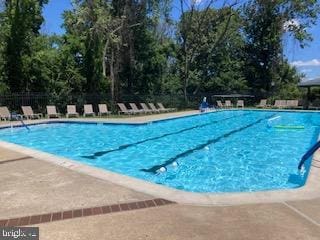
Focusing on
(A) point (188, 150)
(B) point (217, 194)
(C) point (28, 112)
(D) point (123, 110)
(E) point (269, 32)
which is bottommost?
(A) point (188, 150)

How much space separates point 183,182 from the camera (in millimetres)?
8391

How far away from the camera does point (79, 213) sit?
A: 4.79 meters

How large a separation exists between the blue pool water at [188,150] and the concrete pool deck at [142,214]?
2.33m

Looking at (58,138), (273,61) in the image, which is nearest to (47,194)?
(58,138)

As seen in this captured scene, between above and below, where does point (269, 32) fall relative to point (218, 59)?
above

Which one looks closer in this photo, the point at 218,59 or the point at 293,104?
the point at 293,104

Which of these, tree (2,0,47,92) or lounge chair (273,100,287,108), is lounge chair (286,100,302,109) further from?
tree (2,0,47,92)

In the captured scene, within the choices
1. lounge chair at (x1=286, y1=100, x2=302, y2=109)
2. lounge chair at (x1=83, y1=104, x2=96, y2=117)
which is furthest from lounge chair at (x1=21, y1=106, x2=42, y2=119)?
lounge chair at (x1=286, y1=100, x2=302, y2=109)

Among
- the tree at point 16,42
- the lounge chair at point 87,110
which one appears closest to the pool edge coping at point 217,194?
the lounge chair at point 87,110

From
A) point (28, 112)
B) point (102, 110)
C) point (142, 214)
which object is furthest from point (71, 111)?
point (142, 214)

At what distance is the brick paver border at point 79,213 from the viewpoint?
14.8 feet

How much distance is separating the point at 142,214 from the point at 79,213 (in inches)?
29.1

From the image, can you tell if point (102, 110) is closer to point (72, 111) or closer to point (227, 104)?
point (72, 111)

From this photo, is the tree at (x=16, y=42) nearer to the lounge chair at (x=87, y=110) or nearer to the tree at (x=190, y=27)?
the lounge chair at (x=87, y=110)
